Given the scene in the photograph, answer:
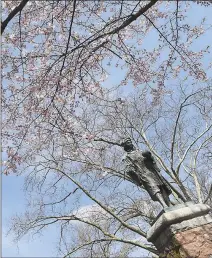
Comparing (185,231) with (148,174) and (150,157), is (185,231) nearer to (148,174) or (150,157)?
(148,174)

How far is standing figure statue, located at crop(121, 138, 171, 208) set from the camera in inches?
209

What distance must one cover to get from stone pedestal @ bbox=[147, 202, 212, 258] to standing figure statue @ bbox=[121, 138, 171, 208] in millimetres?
500

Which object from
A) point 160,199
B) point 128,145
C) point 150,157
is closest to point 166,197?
point 160,199

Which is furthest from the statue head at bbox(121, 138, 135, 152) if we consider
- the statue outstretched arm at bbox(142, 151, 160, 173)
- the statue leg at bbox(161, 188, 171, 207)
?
the statue leg at bbox(161, 188, 171, 207)

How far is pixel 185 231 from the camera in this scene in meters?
4.50

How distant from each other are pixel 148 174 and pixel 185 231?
1270 mm

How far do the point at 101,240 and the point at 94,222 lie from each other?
71 centimetres

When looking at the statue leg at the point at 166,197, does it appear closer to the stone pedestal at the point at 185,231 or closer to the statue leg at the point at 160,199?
the statue leg at the point at 160,199

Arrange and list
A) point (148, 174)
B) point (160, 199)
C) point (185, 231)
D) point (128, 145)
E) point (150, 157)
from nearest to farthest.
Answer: point (185, 231) < point (160, 199) < point (148, 174) < point (150, 157) < point (128, 145)

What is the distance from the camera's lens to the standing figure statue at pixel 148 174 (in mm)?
5316

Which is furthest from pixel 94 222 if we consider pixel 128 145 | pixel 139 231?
pixel 128 145

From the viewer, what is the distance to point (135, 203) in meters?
11.7

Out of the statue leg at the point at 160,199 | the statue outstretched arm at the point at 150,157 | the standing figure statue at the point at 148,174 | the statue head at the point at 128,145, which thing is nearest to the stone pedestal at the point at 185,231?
the statue leg at the point at 160,199

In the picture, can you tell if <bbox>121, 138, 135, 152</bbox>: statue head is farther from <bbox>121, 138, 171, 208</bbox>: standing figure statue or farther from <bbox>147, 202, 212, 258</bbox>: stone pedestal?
<bbox>147, 202, 212, 258</bbox>: stone pedestal
